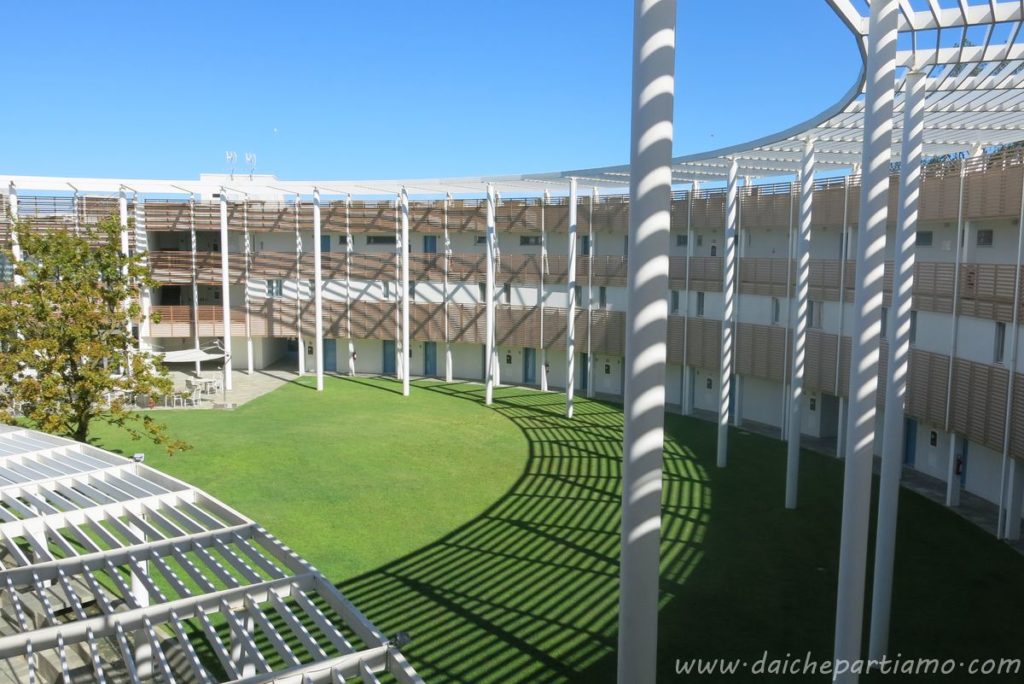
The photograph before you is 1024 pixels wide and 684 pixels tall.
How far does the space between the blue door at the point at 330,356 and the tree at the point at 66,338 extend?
23182 millimetres

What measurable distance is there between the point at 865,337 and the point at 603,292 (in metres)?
26.5

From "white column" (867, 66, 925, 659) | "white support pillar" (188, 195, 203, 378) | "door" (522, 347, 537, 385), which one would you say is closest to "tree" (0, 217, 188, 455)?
"white column" (867, 66, 925, 659)

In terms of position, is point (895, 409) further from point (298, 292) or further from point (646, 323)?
point (298, 292)

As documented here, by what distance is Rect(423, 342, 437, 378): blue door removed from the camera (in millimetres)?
40250

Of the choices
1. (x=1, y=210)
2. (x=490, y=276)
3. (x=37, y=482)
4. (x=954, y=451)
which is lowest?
(x=954, y=451)

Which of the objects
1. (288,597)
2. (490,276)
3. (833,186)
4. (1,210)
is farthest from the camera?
(1,210)

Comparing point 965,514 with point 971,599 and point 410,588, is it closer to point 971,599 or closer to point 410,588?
point 971,599

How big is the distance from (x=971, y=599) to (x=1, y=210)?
124 ft

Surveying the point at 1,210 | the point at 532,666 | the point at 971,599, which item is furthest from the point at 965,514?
the point at 1,210

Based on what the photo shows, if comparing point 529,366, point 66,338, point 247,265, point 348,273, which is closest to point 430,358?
point 529,366

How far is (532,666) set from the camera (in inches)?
455

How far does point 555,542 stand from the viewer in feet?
55.0

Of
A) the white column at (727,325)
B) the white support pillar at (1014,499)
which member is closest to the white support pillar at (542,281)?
→ the white column at (727,325)

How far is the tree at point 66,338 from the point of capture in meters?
16.5
